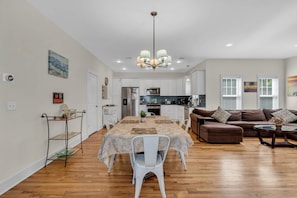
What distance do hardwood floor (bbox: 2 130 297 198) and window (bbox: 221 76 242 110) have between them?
280cm

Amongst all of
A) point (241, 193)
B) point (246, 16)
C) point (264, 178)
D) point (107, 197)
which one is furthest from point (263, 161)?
point (107, 197)

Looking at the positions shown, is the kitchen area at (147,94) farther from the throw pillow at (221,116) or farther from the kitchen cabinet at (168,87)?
the throw pillow at (221,116)

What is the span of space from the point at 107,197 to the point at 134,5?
2.69 metres

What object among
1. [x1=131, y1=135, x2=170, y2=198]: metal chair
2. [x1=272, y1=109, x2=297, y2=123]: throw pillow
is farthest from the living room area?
[x1=272, y1=109, x2=297, y2=123]: throw pillow

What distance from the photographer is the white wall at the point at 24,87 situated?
2.23 meters

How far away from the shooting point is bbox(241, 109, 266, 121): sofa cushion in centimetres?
566

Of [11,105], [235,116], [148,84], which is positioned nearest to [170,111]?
[148,84]

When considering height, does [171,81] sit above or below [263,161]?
above

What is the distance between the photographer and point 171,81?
8828 millimetres

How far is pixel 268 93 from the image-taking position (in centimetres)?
641

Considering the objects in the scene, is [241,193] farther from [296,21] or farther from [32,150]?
[296,21]

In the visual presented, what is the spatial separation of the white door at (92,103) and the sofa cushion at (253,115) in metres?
4.87

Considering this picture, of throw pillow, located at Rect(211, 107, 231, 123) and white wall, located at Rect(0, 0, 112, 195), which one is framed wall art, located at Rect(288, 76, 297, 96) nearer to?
throw pillow, located at Rect(211, 107, 231, 123)

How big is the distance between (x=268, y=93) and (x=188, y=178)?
5.54 metres
